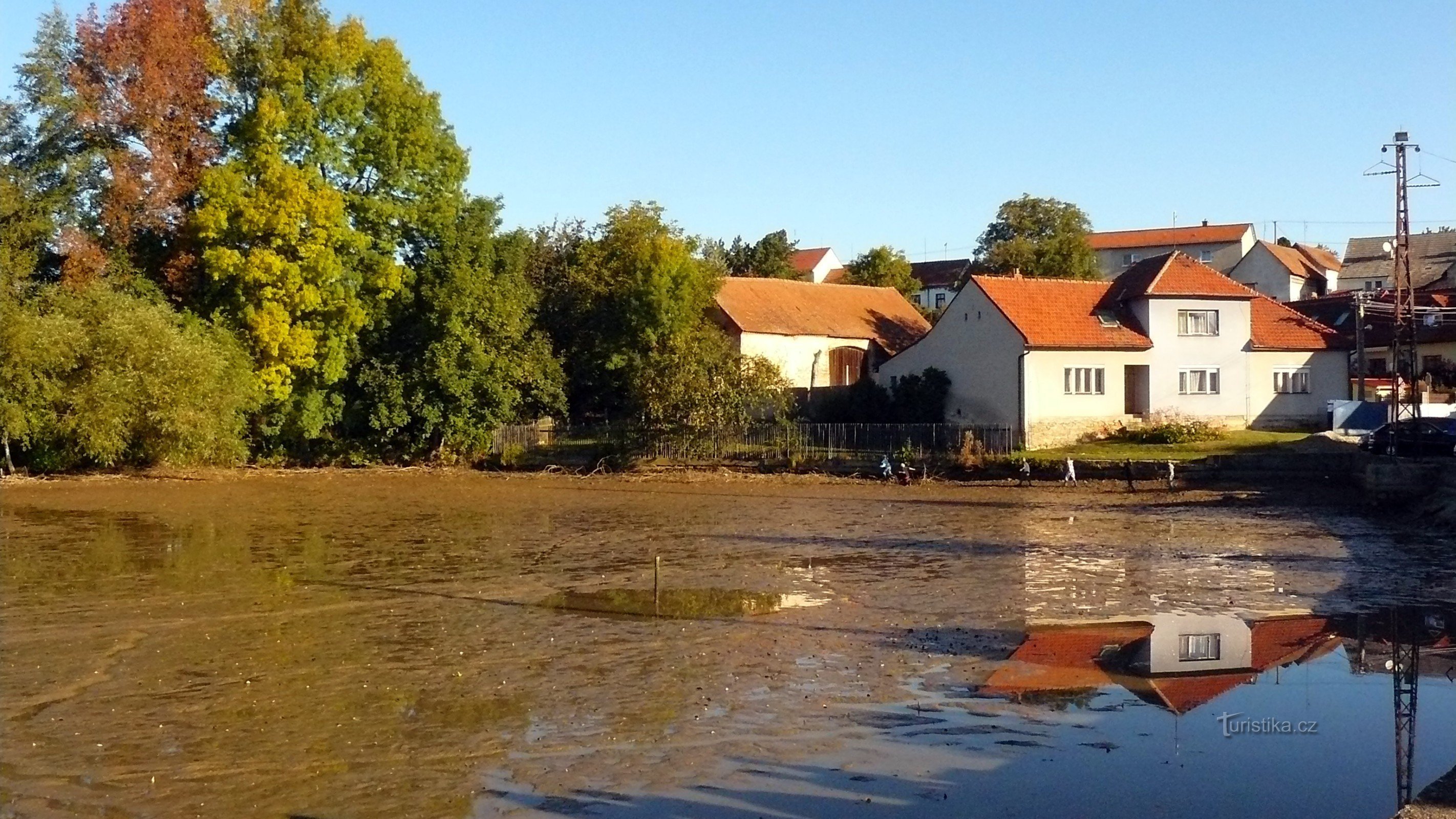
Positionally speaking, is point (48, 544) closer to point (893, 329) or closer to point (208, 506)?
point (208, 506)

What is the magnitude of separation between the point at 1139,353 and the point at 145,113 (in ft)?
116

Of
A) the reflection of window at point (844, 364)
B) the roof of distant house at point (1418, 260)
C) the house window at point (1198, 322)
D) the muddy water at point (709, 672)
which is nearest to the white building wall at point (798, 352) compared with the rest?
the reflection of window at point (844, 364)

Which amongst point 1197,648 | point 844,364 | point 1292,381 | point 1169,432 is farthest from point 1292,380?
point 1197,648

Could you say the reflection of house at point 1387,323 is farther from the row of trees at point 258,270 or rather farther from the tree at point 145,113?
the tree at point 145,113

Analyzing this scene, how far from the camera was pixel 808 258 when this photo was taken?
344 feet

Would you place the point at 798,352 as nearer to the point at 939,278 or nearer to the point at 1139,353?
the point at 1139,353

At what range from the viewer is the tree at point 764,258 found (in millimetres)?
80438

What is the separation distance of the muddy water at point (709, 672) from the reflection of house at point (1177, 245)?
255ft

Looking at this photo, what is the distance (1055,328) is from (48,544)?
31916 mm

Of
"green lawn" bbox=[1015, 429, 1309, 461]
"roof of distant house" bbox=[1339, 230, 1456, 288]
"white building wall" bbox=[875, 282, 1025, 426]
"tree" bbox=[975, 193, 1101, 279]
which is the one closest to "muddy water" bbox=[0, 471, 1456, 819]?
"green lawn" bbox=[1015, 429, 1309, 461]

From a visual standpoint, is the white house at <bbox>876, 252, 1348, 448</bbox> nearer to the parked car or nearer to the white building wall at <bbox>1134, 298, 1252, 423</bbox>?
the white building wall at <bbox>1134, 298, 1252, 423</bbox>

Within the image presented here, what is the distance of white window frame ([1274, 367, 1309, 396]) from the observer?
46.5 meters

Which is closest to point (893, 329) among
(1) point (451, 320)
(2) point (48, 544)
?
(1) point (451, 320)

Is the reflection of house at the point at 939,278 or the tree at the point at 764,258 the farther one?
the reflection of house at the point at 939,278
